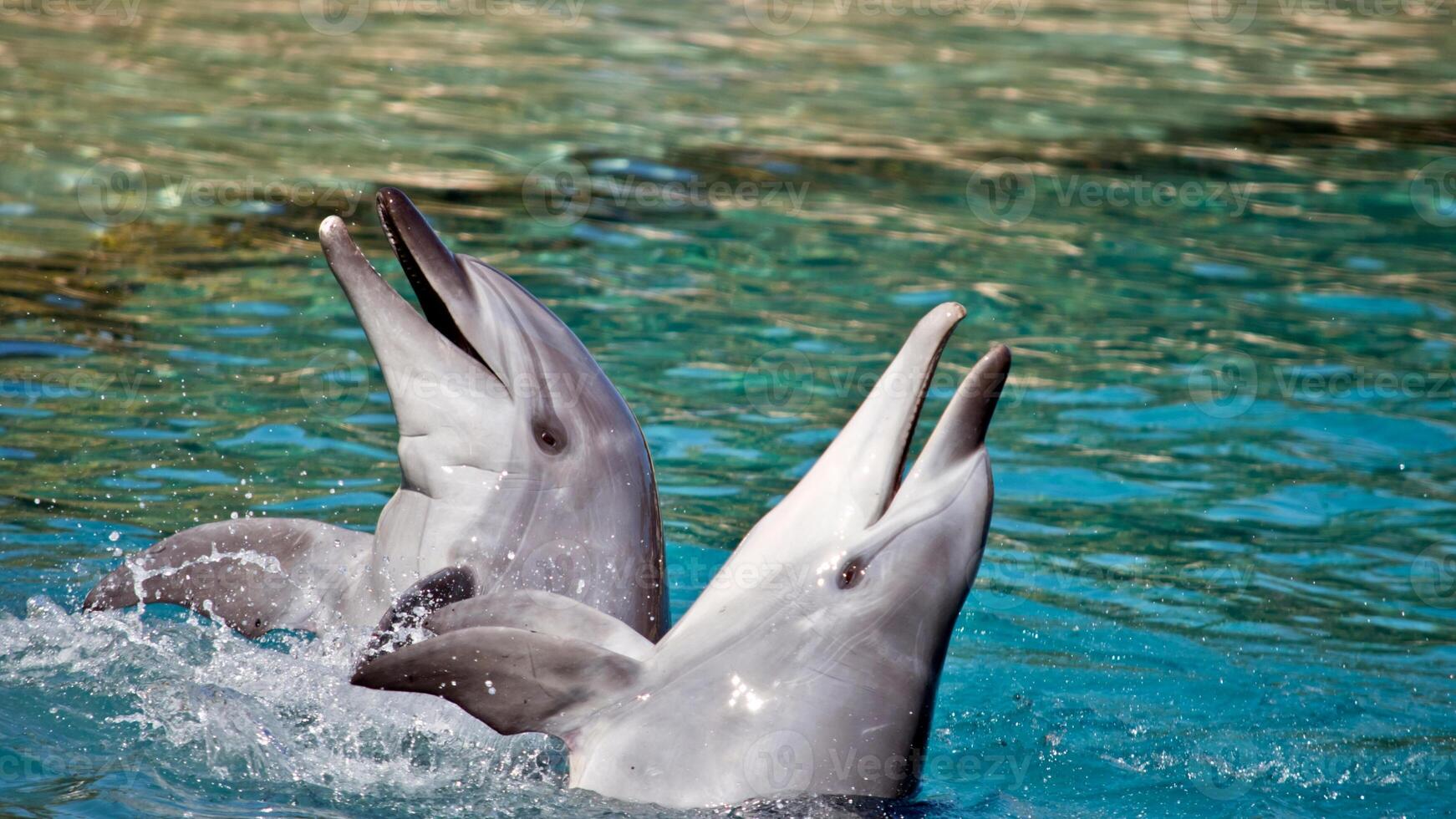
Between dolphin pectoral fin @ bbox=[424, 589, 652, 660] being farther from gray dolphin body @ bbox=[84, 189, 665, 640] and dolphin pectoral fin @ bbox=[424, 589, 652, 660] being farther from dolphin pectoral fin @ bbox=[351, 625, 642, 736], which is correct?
gray dolphin body @ bbox=[84, 189, 665, 640]

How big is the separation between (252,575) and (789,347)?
4.00 metres

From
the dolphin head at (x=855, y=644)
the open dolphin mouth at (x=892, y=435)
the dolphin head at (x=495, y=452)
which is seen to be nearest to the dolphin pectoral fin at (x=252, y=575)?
the dolphin head at (x=495, y=452)

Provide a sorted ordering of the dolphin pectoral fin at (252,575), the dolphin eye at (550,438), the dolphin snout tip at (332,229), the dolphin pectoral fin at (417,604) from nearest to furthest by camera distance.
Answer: the dolphin pectoral fin at (417,604) < the dolphin snout tip at (332,229) < the dolphin eye at (550,438) < the dolphin pectoral fin at (252,575)

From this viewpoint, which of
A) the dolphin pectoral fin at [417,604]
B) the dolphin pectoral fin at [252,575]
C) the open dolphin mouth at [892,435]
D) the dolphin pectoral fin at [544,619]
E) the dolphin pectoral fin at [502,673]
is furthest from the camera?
the dolphin pectoral fin at [252,575]

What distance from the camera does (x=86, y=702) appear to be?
4254 mm

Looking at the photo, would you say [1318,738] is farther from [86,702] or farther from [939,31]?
[939,31]

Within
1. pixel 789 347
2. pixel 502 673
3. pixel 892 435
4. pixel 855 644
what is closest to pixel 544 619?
pixel 502 673

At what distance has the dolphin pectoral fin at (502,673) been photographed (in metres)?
3.57

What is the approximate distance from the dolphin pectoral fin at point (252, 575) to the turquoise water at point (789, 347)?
0.28ft

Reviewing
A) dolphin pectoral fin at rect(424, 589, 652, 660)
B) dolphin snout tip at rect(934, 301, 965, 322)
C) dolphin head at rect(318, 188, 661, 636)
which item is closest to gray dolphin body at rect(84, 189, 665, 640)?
dolphin head at rect(318, 188, 661, 636)

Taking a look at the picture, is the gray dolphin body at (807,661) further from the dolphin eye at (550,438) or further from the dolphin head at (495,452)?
the dolphin eye at (550,438)

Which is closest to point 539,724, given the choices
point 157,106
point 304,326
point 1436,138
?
point 304,326

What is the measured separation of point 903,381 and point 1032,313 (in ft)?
17.3

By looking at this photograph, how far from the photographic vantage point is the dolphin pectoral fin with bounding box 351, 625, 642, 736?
3566 mm
